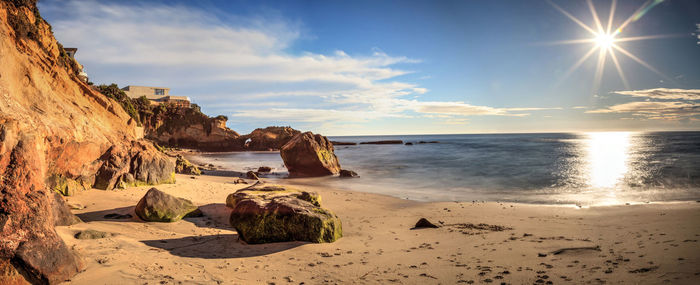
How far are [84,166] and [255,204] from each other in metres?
6.00

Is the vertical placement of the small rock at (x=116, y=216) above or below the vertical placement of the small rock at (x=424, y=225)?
above

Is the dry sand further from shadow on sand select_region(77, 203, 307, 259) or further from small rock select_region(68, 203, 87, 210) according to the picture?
small rock select_region(68, 203, 87, 210)

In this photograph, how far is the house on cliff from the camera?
5662 cm

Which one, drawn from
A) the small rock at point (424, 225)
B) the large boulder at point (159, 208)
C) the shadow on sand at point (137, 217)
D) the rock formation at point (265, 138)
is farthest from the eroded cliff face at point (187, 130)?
the small rock at point (424, 225)

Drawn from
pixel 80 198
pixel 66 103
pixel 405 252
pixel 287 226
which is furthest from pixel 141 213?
Answer: pixel 405 252

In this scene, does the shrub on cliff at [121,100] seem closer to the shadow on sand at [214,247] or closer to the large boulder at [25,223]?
the shadow on sand at [214,247]

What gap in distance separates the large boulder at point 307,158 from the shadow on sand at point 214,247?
50.0 feet

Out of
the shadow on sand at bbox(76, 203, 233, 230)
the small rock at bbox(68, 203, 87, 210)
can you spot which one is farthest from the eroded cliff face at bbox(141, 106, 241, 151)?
the shadow on sand at bbox(76, 203, 233, 230)

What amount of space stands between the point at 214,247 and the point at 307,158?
15.9 metres

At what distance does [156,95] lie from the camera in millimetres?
62531

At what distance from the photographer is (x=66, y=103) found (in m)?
9.12

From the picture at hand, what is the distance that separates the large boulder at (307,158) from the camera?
2158 centimetres

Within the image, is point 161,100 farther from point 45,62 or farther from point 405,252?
point 405,252

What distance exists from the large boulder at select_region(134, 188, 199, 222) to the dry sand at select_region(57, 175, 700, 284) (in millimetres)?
255
